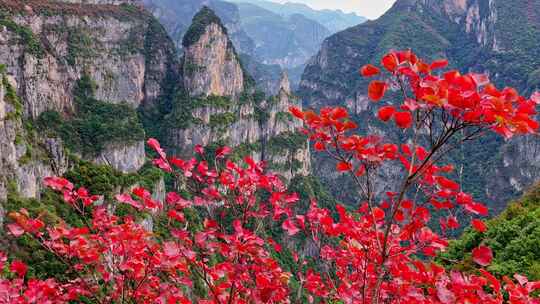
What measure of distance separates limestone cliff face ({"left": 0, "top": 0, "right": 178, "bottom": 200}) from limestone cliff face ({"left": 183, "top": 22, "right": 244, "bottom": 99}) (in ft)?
26.6

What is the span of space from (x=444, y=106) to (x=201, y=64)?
231ft

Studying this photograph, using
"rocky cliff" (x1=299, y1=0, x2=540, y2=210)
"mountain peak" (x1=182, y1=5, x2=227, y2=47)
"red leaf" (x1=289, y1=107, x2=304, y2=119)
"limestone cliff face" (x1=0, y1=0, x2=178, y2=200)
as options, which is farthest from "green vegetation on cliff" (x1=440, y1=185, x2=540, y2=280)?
"rocky cliff" (x1=299, y1=0, x2=540, y2=210)

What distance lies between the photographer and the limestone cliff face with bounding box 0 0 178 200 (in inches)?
1148

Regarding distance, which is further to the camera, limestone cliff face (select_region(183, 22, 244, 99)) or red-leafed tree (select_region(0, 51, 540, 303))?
limestone cliff face (select_region(183, 22, 244, 99))

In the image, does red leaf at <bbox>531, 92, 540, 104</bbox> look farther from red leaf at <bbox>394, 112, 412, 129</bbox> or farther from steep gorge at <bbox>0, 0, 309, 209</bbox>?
steep gorge at <bbox>0, 0, 309, 209</bbox>

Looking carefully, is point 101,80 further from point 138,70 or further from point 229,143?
point 229,143

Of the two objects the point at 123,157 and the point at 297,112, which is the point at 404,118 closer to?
the point at 297,112

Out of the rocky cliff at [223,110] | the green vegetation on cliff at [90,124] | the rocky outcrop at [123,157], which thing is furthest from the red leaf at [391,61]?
A: the rocky cliff at [223,110]

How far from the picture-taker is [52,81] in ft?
150

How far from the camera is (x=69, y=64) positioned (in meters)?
54.7

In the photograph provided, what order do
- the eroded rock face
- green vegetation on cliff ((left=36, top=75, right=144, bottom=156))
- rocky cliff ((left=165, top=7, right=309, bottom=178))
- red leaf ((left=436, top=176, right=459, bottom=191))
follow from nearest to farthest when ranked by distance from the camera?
red leaf ((left=436, top=176, right=459, bottom=191)) → the eroded rock face → green vegetation on cliff ((left=36, top=75, right=144, bottom=156)) → rocky cliff ((left=165, top=7, right=309, bottom=178))

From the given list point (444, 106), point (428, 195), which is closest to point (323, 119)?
point (444, 106)

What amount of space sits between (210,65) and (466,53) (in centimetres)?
8985

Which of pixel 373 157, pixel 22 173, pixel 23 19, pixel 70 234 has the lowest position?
pixel 22 173
